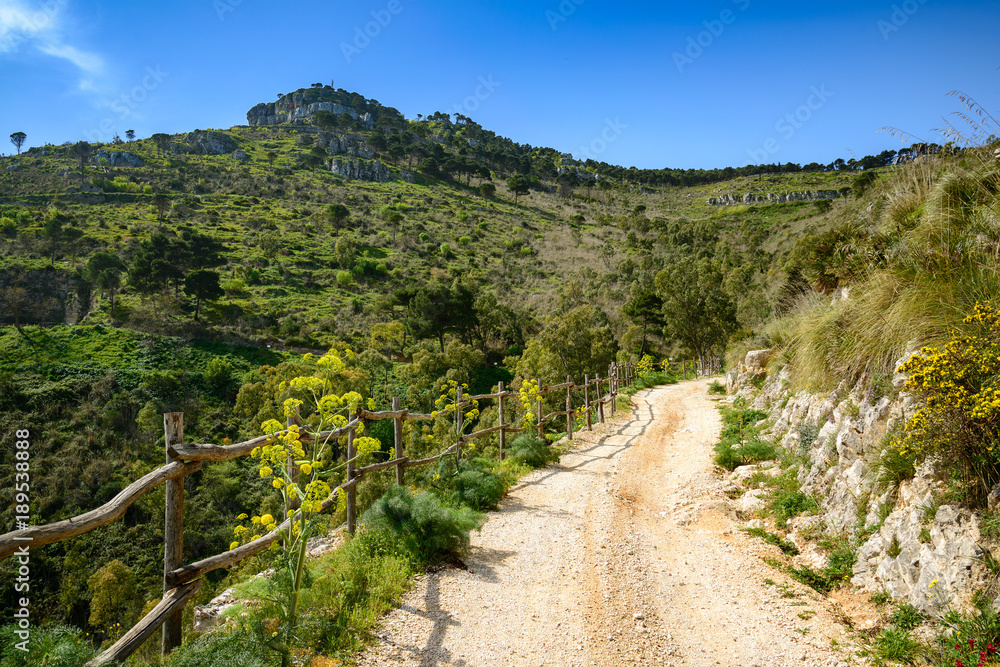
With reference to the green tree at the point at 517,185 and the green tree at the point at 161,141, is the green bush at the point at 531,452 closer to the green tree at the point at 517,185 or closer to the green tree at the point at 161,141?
the green tree at the point at 517,185

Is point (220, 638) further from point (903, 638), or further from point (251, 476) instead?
point (251, 476)

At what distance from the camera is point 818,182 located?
85938 mm

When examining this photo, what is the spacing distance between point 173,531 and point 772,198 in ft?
327

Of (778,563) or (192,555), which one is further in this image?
(192,555)

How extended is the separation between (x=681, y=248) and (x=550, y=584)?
196ft

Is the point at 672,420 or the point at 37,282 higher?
the point at 37,282

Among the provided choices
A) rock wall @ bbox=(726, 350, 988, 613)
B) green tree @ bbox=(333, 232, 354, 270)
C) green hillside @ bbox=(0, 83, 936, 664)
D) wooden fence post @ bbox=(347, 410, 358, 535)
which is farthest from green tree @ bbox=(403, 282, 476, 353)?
rock wall @ bbox=(726, 350, 988, 613)

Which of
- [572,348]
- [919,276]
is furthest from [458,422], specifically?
[572,348]

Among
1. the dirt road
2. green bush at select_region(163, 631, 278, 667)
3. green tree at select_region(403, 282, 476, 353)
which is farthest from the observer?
green tree at select_region(403, 282, 476, 353)

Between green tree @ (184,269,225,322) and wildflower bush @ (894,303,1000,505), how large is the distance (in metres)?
49.6

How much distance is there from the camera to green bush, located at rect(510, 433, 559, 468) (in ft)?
33.7

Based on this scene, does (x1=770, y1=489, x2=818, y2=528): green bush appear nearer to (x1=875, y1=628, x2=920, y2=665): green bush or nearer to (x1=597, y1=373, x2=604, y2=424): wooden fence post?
(x1=875, y1=628, x2=920, y2=665): green bush

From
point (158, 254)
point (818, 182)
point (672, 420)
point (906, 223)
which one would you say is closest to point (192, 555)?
point (672, 420)

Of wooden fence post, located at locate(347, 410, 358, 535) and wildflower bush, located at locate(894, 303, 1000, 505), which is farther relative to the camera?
wooden fence post, located at locate(347, 410, 358, 535)
